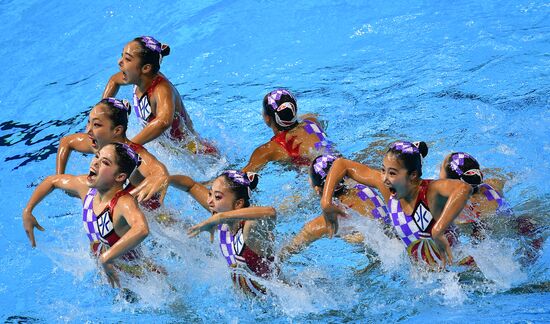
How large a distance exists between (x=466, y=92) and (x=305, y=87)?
1.70m

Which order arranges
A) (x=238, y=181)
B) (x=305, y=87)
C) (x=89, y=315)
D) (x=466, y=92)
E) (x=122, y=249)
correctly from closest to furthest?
(x=122, y=249)
(x=238, y=181)
(x=89, y=315)
(x=466, y=92)
(x=305, y=87)

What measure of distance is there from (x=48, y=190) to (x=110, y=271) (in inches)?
38.3

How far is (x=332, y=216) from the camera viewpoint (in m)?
4.91

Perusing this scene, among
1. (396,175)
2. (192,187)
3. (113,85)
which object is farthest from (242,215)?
(113,85)

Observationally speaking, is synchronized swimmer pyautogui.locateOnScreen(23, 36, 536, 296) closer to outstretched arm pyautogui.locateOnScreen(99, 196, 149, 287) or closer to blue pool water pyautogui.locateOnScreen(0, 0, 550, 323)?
outstretched arm pyautogui.locateOnScreen(99, 196, 149, 287)

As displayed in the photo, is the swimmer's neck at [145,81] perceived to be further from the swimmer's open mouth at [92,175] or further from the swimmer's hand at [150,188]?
the swimmer's open mouth at [92,175]

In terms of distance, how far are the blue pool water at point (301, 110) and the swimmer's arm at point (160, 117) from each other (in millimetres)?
604

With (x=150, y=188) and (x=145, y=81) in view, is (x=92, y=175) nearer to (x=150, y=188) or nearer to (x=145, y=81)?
(x=150, y=188)

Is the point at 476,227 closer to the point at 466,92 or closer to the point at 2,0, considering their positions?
the point at 466,92

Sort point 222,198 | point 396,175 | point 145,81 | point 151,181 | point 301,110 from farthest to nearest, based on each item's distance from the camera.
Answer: point 301,110 → point 145,81 → point 151,181 → point 222,198 → point 396,175

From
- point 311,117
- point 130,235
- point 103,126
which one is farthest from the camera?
point 311,117

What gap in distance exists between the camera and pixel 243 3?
34.3ft

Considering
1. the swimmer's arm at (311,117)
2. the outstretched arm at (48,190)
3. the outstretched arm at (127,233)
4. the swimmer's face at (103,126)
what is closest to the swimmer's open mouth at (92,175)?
the outstretched arm at (127,233)

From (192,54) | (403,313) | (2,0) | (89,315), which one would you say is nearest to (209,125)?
(192,54)
